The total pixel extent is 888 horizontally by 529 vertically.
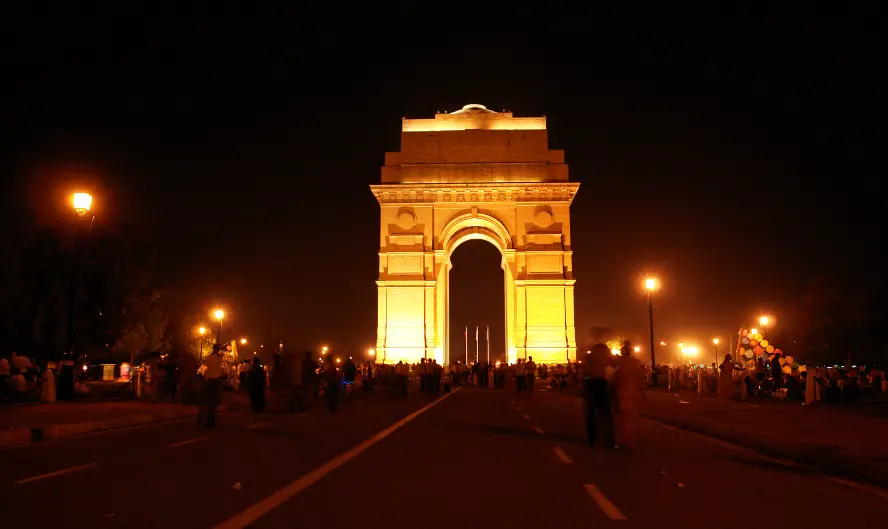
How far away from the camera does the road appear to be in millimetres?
7098

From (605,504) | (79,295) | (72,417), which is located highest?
(79,295)

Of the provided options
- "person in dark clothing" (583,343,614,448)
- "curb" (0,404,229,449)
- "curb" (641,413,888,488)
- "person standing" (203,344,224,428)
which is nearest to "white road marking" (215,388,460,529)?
"person in dark clothing" (583,343,614,448)

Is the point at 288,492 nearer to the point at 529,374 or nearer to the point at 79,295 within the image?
the point at 529,374

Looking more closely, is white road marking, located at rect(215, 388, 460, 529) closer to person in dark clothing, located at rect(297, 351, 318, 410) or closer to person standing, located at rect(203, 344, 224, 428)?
person standing, located at rect(203, 344, 224, 428)

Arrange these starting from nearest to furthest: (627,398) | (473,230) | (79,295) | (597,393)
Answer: (627,398)
(597,393)
(79,295)
(473,230)

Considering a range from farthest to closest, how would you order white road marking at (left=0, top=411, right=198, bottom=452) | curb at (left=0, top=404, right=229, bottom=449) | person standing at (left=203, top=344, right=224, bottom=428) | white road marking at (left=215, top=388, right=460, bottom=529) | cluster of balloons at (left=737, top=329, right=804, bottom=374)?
cluster of balloons at (left=737, top=329, right=804, bottom=374)
person standing at (left=203, top=344, right=224, bottom=428)
curb at (left=0, top=404, right=229, bottom=449)
white road marking at (left=0, top=411, right=198, bottom=452)
white road marking at (left=215, top=388, right=460, bottom=529)

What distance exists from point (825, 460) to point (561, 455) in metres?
3.60

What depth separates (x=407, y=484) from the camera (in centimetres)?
907

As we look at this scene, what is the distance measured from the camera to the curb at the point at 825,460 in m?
10.1

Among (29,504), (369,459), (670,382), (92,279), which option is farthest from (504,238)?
(29,504)

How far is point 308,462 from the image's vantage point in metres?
10.9

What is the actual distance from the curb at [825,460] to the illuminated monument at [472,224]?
4051 centimetres

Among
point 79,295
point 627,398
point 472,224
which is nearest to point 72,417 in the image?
point 627,398

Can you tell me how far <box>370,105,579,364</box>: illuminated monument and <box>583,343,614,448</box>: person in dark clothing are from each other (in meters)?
41.0
